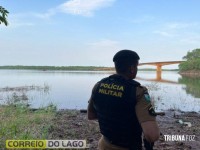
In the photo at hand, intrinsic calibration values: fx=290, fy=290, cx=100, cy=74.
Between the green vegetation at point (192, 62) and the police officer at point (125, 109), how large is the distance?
4304 inches

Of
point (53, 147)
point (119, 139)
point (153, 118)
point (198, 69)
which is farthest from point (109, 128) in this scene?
point (198, 69)

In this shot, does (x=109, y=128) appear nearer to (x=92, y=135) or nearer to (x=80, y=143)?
(x=80, y=143)

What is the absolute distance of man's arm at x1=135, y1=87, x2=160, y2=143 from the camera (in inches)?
120

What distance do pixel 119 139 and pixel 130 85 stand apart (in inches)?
25.3

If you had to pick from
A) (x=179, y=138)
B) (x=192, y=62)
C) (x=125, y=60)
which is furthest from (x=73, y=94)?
(x=192, y=62)

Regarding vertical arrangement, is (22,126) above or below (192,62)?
below

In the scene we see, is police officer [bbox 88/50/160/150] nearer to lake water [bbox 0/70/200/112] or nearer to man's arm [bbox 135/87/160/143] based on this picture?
man's arm [bbox 135/87/160/143]

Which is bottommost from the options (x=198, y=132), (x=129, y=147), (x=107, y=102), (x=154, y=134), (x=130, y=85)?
(x=198, y=132)

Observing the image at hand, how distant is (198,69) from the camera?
355ft

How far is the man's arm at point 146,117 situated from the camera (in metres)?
3.05

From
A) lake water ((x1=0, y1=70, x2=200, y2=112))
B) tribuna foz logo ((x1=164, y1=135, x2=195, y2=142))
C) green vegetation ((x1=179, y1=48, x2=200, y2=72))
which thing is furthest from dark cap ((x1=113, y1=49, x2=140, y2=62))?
green vegetation ((x1=179, y1=48, x2=200, y2=72))

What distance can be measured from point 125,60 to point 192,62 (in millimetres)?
114812

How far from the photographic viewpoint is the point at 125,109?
3.18 m

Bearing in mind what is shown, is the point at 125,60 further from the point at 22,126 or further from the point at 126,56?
the point at 22,126
